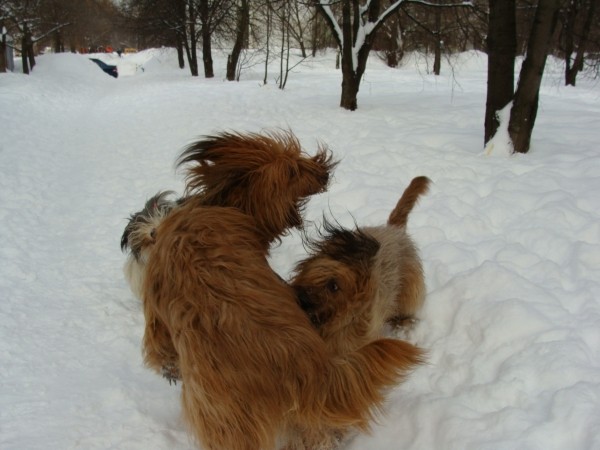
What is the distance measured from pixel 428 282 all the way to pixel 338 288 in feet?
6.43

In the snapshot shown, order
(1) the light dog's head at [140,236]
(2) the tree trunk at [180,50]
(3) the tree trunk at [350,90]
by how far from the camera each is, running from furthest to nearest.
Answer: (2) the tree trunk at [180,50], (3) the tree trunk at [350,90], (1) the light dog's head at [140,236]

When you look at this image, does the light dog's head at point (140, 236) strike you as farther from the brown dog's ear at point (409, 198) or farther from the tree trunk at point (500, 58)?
the tree trunk at point (500, 58)

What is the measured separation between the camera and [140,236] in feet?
12.5

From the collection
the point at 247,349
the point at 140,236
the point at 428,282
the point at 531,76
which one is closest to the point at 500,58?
the point at 531,76

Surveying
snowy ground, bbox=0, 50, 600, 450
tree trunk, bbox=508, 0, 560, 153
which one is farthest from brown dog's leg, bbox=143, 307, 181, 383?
tree trunk, bbox=508, 0, 560, 153

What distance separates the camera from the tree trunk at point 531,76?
627 centimetres

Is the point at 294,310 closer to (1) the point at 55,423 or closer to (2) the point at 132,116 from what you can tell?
(1) the point at 55,423

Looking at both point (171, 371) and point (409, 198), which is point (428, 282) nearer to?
point (409, 198)

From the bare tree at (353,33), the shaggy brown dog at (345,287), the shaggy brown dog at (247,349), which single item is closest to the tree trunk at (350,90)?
the bare tree at (353,33)

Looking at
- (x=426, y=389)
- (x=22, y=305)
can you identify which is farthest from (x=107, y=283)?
(x=426, y=389)

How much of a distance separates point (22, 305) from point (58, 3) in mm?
31707

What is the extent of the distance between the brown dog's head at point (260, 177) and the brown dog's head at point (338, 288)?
28 cm

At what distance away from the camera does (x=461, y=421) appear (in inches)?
103

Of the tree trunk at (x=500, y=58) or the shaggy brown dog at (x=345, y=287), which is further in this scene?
the tree trunk at (x=500, y=58)
